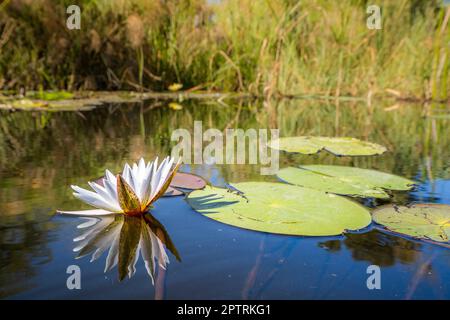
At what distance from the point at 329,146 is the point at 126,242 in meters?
1.53

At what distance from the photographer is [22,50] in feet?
15.9

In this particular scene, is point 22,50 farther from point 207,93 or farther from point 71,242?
point 71,242

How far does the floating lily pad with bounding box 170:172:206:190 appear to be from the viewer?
1361mm

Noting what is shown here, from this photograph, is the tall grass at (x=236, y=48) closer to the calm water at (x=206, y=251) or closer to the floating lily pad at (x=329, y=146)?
the floating lily pad at (x=329, y=146)

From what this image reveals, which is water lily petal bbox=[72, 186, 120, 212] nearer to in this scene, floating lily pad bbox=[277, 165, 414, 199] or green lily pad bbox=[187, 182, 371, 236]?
green lily pad bbox=[187, 182, 371, 236]

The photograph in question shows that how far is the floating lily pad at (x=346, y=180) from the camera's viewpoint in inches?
55.2

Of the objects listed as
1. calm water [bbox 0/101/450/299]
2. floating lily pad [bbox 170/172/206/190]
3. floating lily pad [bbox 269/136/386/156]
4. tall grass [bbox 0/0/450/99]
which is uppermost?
tall grass [bbox 0/0/450/99]

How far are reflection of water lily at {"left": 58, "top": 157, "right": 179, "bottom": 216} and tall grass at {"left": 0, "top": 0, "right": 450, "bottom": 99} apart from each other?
4538 mm

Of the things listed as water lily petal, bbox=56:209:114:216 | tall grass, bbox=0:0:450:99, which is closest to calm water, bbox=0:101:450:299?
water lily petal, bbox=56:209:114:216

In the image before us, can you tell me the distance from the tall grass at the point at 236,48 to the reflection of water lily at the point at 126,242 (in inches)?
181

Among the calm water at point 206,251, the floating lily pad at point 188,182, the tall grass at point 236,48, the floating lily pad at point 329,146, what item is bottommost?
the calm water at point 206,251

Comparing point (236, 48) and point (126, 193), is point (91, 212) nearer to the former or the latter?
point (126, 193)

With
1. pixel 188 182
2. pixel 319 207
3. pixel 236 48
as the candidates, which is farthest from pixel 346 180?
pixel 236 48

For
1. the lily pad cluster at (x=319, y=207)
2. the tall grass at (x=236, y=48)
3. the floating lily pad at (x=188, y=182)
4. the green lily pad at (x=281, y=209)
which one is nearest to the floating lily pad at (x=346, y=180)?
the lily pad cluster at (x=319, y=207)
